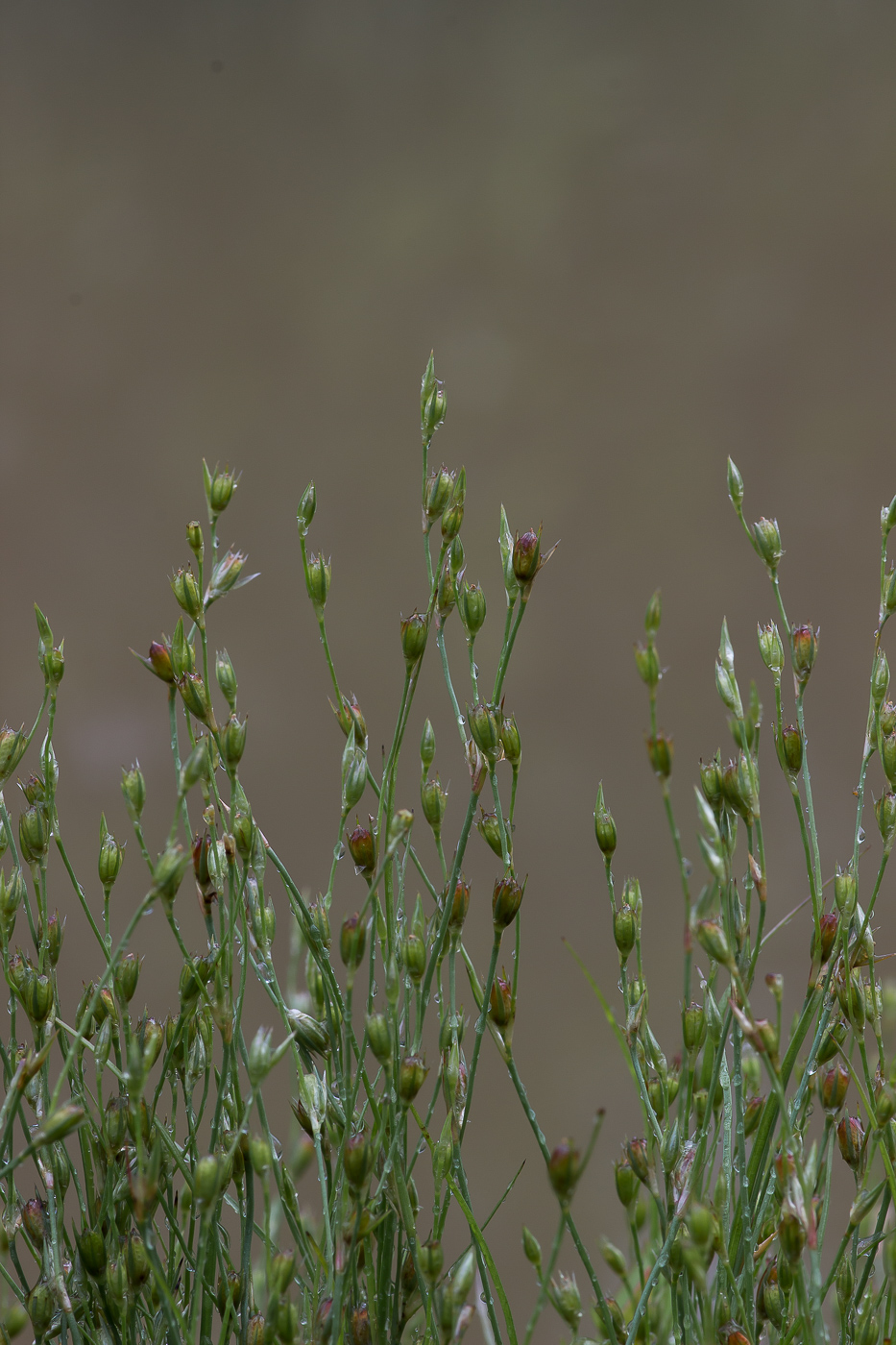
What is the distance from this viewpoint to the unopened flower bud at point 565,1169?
223 mm

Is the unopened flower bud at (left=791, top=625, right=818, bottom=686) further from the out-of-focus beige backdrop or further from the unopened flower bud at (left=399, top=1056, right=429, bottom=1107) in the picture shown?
the out-of-focus beige backdrop

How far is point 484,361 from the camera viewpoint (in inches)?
51.2

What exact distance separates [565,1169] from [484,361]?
119 cm

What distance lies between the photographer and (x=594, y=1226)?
1.13m

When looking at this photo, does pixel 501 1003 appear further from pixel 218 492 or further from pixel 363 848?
pixel 218 492

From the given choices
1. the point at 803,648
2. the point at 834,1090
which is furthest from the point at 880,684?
the point at 834,1090

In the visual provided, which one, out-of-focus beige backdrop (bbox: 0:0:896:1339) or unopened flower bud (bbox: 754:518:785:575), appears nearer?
unopened flower bud (bbox: 754:518:785:575)

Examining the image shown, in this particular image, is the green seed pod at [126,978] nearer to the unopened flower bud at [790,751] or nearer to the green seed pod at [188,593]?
the green seed pod at [188,593]

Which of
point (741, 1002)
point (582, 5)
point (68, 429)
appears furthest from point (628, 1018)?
point (582, 5)

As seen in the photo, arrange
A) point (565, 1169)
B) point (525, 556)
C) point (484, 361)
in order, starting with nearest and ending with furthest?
point (565, 1169) → point (525, 556) → point (484, 361)

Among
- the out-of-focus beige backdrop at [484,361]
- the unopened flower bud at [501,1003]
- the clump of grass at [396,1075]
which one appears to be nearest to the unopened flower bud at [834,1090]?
the clump of grass at [396,1075]

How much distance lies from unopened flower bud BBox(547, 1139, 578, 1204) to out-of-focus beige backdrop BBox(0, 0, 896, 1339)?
1.01 meters

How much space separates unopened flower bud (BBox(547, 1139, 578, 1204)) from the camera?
0.73 feet

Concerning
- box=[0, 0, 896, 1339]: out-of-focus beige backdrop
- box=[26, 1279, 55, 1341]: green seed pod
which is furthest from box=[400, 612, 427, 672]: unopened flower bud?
box=[0, 0, 896, 1339]: out-of-focus beige backdrop
